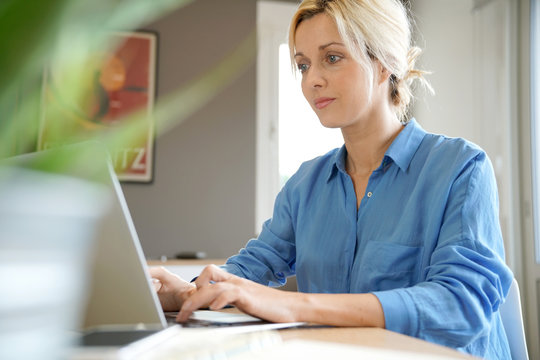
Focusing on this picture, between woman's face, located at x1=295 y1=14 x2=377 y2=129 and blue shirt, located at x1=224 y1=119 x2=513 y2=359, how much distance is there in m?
0.13

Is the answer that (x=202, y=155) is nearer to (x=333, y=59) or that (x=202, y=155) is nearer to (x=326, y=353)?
(x=333, y=59)

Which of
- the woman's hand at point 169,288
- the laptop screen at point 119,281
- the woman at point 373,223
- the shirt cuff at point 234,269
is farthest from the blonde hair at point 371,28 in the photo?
the laptop screen at point 119,281

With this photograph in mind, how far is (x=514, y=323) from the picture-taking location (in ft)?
3.50

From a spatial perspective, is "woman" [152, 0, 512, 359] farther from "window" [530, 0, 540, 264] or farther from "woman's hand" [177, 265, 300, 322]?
"window" [530, 0, 540, 264]

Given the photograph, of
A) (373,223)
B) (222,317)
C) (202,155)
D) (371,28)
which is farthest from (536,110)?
(222,317)

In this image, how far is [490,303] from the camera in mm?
879

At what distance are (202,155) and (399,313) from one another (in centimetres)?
276

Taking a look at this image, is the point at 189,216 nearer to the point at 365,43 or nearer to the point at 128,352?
the point at 365,43

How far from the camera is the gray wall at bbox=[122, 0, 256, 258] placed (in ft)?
11.1

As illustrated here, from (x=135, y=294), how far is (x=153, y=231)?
107 inches

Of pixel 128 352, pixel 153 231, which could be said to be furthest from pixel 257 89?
pixel 128 352

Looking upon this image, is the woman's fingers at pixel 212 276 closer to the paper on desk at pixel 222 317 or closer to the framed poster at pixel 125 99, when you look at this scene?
the paper on desk at pixel 222 317

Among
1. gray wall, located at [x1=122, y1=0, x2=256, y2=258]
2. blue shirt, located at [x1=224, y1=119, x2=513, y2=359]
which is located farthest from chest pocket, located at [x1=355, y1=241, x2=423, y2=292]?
gray wall, located at [x1=122, y1=0, x2=256, y2=258]

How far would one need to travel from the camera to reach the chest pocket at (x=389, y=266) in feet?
3.59
